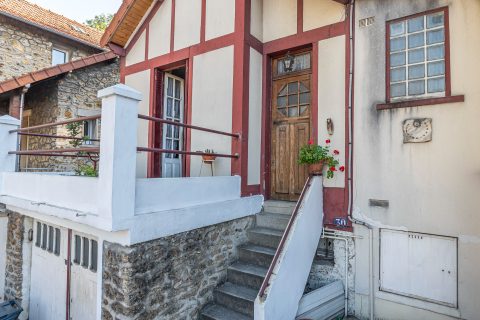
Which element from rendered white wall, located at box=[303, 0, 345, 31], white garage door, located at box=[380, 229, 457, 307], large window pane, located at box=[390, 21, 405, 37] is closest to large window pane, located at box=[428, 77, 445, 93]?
large window pane, located at box=[390, 21, 405, 37]

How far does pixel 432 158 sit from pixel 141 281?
4.15m

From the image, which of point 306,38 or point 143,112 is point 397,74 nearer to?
point 306,38

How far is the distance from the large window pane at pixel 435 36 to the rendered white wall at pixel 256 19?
2844 millimetres

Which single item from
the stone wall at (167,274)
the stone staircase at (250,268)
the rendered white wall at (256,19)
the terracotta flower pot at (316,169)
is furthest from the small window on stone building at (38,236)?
the rendered white wall at (256,19)

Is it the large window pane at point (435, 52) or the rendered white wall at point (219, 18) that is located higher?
the rendered white wall at point (219, 18)

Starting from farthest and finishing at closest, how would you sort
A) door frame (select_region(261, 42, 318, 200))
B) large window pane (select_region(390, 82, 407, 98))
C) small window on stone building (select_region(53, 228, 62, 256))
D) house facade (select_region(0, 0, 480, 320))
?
door frame (select_region(261, 42, 318, 200)), small window on stone building (select_region(53, 228, 62, 256)), large window pane (select_region(390, 82, 407, 98)), house facade (select_region(0, 0, 480, 320))

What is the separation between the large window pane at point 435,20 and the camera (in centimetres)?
424

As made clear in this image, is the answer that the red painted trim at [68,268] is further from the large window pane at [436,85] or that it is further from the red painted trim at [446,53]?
the large window pane at [436,85]

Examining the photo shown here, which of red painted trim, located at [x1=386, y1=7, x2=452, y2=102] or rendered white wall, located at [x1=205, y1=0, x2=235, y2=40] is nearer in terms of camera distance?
red painted trim, located at [x1=386, y1=7, x2=452, y2=102]

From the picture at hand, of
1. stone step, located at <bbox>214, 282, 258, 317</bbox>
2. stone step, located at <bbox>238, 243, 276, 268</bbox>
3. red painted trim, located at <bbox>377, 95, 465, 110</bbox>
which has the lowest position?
stone step, located at <bbox>214, 282, 258, 317</bbox>

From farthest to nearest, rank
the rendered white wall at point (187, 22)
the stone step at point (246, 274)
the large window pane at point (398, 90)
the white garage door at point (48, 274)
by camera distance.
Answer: the rendered white wall at point (187, 22) < the white garage door at point (48, 274) < the large window pane at point (398, 90) < the stone step at point (246, 274)

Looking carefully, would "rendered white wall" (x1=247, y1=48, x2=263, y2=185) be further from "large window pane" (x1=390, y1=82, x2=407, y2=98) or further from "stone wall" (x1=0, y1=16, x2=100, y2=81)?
"stone wall" (x1=0, y1=16, x2=100, y2=81)

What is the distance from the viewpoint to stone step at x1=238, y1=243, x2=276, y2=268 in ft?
14.9

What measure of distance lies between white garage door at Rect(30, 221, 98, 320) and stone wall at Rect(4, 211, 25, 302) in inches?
10.9
